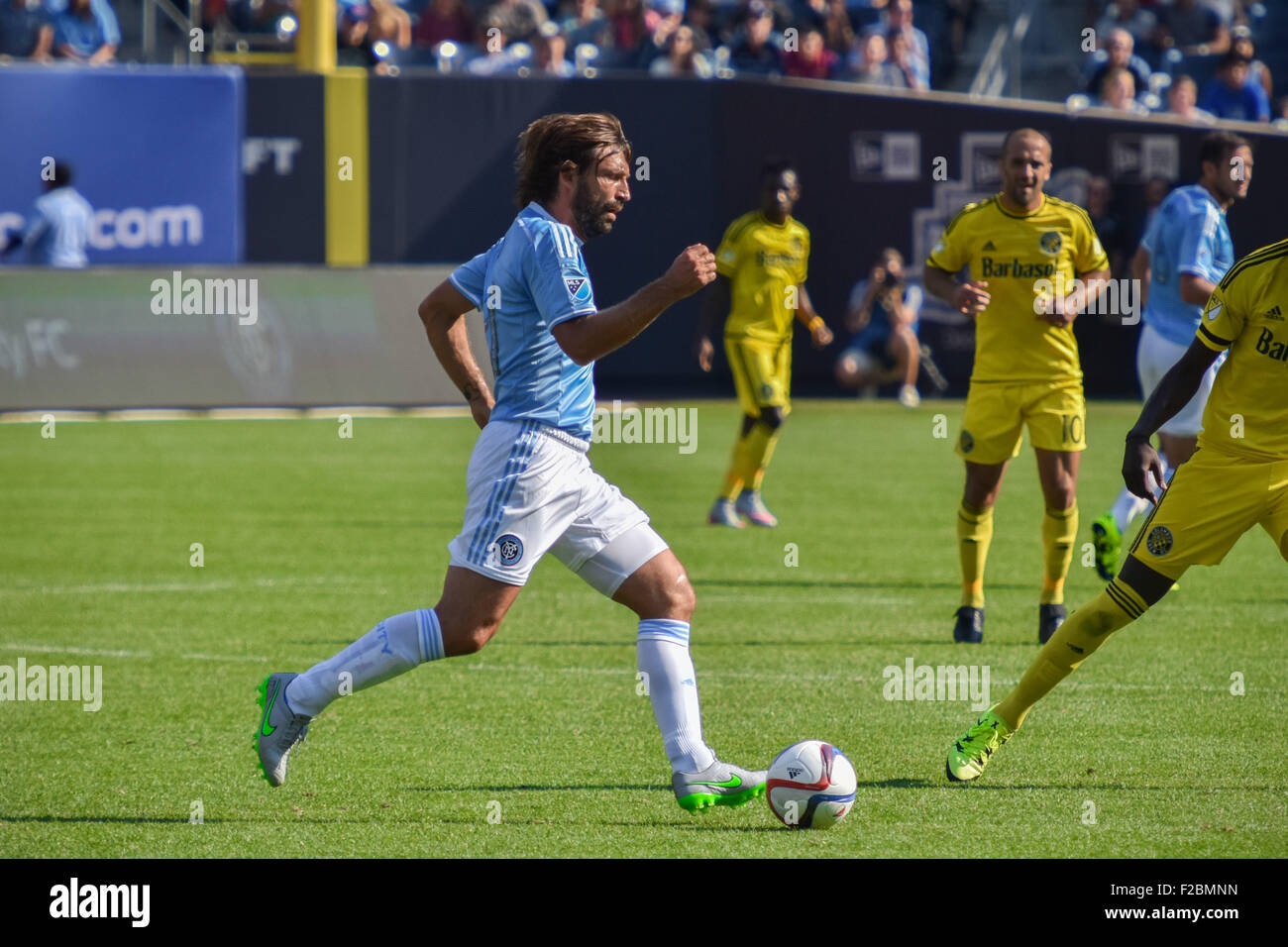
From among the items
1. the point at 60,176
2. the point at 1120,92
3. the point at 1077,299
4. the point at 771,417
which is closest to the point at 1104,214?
the point at 1120,92

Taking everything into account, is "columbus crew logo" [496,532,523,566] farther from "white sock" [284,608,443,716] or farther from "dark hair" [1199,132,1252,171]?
"dark hair" [1199,132,1252,171]

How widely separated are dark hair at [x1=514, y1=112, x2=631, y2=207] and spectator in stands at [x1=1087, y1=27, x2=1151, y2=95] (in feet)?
68.4

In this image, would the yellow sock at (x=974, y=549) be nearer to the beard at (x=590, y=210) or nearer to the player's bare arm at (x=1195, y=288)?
the player's bare arm at (x=1195, y=288)

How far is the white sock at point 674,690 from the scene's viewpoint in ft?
19.9

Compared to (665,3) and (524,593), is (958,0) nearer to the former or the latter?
(665,3)

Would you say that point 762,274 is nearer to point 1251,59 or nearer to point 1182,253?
point 1182,253

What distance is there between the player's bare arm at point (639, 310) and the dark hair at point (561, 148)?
551 mm

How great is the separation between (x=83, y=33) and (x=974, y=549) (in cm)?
2001

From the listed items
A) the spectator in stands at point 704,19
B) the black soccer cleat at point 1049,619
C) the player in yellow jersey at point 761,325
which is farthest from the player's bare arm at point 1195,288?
the spectator in stands at point 704,19

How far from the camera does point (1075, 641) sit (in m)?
6.51

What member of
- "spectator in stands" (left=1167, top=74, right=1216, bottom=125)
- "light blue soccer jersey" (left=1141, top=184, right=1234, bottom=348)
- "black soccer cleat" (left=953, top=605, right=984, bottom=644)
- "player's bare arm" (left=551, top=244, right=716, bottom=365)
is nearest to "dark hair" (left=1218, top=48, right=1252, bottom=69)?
"spectator in stands" (left=1167, top=74, right=1216, bottom=125)

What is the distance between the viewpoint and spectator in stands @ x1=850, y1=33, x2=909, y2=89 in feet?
86.1
